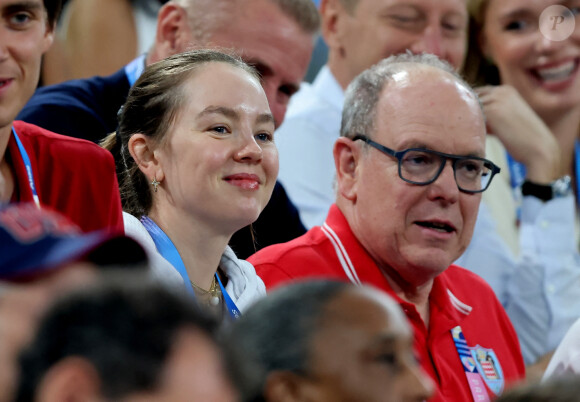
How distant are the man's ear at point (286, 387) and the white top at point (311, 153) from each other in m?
2.03

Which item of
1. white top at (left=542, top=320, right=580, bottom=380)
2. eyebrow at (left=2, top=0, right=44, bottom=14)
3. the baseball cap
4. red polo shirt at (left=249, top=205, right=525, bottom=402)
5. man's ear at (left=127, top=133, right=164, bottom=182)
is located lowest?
red polo shirt at (left=249, top=205, right=525, bottom=402)

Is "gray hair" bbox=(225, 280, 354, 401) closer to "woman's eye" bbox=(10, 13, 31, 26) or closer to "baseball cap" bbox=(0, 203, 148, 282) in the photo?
"baseball cap" bbox=(0, 203, 148, 282)

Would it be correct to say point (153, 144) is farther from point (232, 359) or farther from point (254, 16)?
point (232, 359)

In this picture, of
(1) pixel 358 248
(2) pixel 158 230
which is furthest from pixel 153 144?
(1) pixel 358 248

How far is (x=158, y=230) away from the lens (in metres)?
2.07

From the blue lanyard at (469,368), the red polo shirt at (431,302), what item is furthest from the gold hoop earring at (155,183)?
the blue lanyard at (469,368)

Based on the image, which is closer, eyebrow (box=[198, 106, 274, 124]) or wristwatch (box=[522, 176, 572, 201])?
eyebrow (box=[198, 106, 274, 124])

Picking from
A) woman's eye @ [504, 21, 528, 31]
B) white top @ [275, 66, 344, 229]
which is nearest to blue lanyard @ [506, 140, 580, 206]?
woman's eye @ [504, 21, 528, 31]

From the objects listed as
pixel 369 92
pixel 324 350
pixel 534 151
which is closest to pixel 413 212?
pixel 369 92

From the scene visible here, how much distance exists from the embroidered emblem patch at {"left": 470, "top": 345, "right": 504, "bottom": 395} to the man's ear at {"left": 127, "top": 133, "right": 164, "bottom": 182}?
3.07 ft

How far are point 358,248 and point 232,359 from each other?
5.45 ft

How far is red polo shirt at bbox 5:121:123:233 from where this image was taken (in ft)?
6.95

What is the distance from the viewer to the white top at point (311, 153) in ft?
10.6

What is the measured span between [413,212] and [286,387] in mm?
1345
